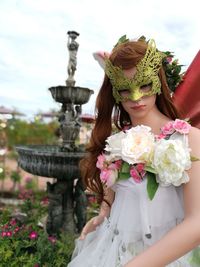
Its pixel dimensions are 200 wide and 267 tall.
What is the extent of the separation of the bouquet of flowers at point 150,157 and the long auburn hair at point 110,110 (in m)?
0.18

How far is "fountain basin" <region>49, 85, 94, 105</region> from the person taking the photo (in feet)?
12.6

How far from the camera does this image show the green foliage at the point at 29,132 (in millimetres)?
11023

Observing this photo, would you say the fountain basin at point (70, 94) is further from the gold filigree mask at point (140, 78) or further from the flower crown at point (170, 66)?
the gold filigree mask at point (140, 78)

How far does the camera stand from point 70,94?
3.85 m

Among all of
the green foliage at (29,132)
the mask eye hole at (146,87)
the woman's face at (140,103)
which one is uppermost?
the mask eye hole at (146,87)

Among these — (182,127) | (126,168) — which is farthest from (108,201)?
(182,127)

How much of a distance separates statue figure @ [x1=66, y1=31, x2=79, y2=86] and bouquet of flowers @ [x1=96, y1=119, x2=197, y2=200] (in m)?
2.53

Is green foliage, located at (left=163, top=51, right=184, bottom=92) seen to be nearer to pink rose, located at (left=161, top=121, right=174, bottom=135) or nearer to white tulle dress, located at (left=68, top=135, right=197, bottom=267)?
pink rose, located at (left=161, top=121, right=174, bottom=135)

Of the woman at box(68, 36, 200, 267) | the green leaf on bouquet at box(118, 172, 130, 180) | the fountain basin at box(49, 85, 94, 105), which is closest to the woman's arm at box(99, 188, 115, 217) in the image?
the woman at box(68, 36, 200, 267)

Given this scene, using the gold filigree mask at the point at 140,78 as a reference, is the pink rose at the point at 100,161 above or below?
below

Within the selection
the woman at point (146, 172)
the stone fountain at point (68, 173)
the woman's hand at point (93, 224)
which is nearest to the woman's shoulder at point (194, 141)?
the woman at point (146, 172)

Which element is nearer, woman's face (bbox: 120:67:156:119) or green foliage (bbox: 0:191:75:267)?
woman's face (bbox: 120:67:156:119)

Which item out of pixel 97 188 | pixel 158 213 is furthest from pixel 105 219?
pixel 158 213

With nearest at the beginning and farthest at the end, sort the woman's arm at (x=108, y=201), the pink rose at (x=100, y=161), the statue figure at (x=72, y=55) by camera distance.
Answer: the pink rose at (x=100, y=161), the woman's arm at (x=108, y=201), the statue figure at (x=72, y=55)
